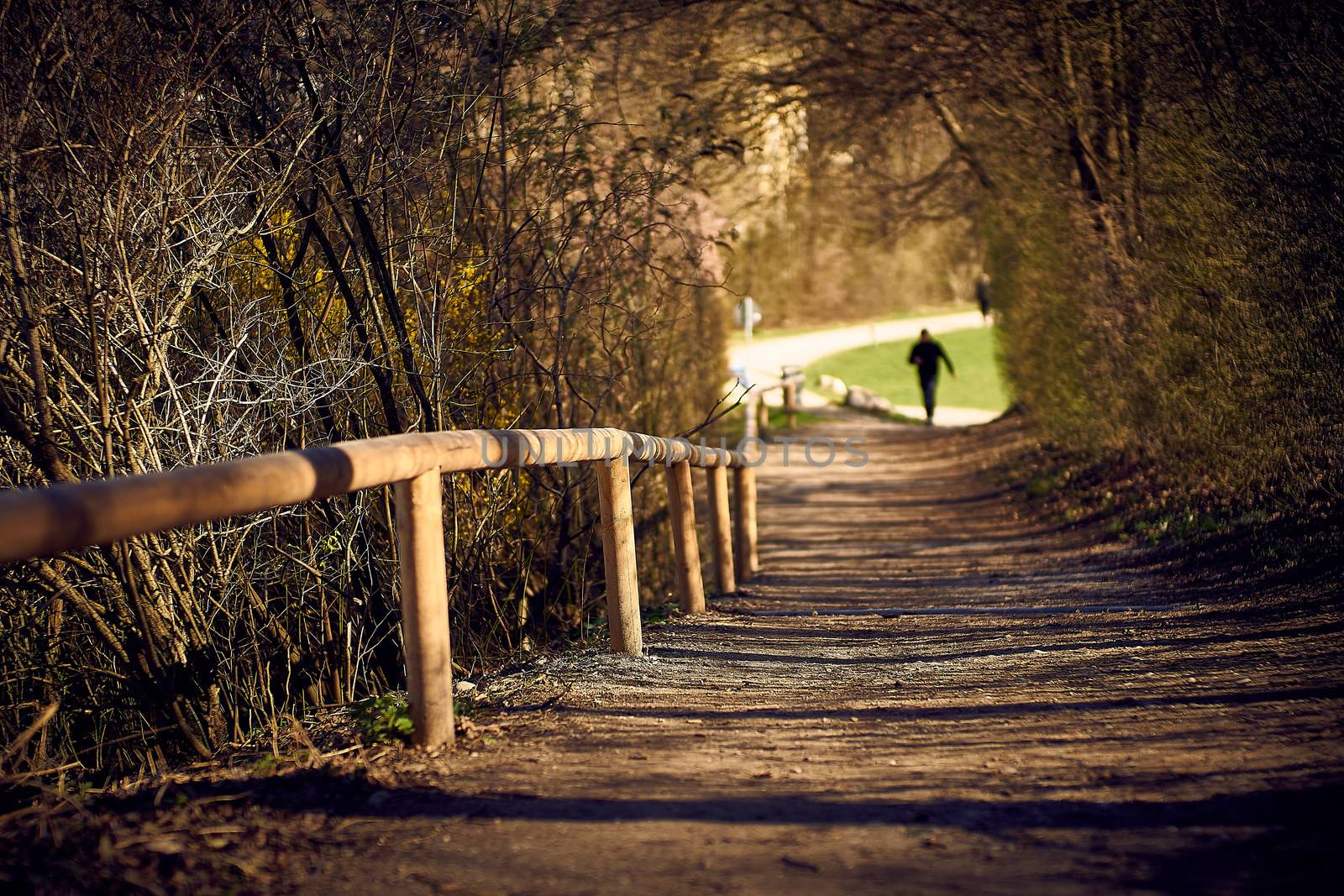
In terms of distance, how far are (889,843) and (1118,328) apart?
994cm

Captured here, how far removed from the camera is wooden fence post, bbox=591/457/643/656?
4969 mm

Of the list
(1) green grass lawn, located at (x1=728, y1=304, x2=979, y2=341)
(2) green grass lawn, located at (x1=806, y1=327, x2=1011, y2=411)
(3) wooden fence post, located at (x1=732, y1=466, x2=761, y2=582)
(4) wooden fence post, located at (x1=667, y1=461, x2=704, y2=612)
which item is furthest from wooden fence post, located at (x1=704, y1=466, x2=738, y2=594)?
(1) green grass lawn, located at (x1=728, y1=304, x2=979, y2=341)

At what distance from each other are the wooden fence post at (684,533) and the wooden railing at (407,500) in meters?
0.92

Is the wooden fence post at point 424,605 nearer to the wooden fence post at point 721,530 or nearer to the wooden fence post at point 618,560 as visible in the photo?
the wooden fence post at point 618,560

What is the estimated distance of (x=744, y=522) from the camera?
967 cm

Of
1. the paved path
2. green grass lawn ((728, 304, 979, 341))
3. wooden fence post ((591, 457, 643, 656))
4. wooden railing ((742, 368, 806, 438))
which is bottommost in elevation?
wooden fence post ((591, 457, 643, 656))

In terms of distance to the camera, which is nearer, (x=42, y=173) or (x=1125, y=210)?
(x=42, y=173)

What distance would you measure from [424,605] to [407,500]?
310 millimetres

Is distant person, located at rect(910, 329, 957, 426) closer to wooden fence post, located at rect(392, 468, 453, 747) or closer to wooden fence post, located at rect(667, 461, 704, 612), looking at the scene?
wooden fence post, located at rect(667, 461, 704, 612)

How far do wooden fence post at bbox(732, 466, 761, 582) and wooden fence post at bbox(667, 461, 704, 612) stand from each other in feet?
8.30

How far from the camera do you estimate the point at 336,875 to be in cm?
259

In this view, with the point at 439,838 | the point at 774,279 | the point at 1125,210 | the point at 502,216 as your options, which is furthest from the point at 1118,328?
the point at 774,279

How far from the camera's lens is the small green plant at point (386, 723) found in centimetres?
349

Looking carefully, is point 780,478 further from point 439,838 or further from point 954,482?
point 439,838
